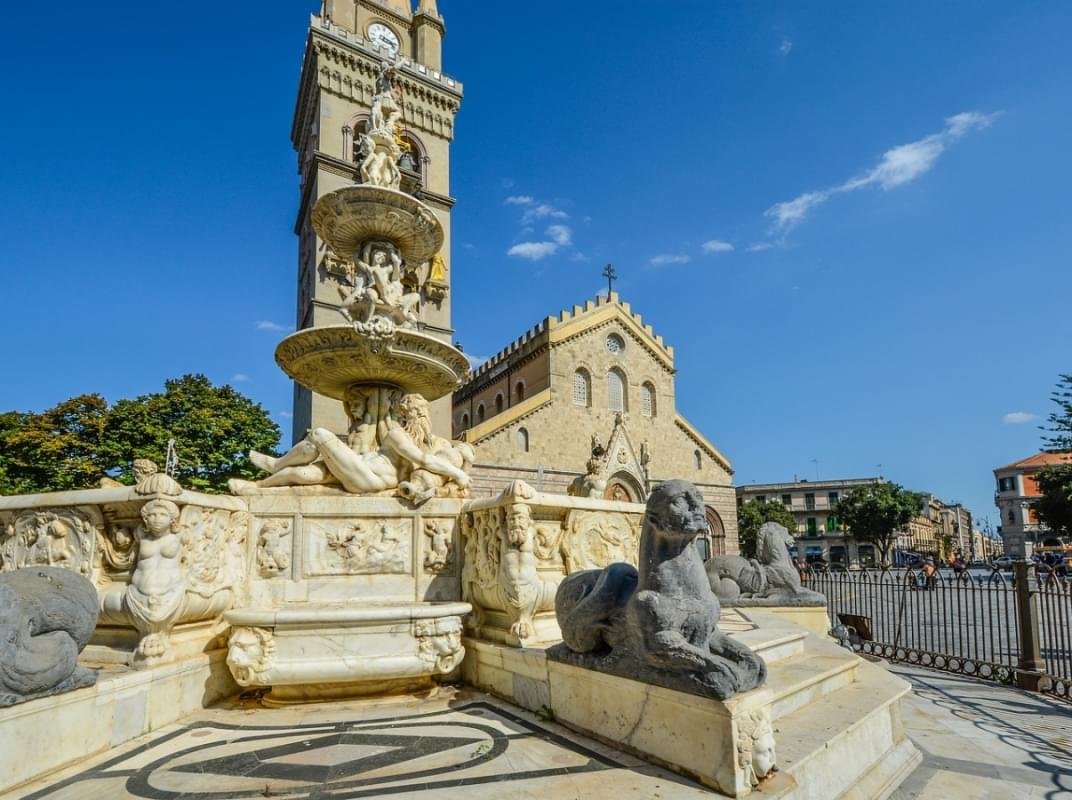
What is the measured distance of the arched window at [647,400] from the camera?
40.1m

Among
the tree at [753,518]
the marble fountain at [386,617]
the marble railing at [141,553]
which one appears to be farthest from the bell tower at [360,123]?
the tree at [753,518]

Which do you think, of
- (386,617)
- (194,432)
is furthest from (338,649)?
(194,432)

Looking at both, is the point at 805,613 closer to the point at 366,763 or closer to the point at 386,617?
the point at 386,617

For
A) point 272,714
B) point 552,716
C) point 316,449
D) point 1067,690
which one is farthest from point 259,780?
point 1067,690

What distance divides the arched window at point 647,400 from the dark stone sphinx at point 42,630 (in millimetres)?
37376

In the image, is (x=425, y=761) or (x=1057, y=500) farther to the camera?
(x=1057, y=500)

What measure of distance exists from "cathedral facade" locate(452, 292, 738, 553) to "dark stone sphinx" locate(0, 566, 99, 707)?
90.6 feet

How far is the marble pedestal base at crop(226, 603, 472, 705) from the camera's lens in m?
4.76

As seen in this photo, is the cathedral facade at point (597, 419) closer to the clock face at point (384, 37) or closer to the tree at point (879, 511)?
the clock face at point (384, 37)

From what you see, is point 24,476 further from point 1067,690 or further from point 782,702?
point 1067,690

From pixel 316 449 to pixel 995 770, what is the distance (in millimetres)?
6265

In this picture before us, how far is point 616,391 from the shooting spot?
39.4 m

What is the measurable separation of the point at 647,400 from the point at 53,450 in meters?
31.4

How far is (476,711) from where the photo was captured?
189 inches
